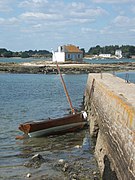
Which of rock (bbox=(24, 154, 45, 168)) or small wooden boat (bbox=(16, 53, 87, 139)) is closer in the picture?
rock (bbox=(24, 154, 45, 168))

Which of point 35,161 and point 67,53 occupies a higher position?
point 67,53

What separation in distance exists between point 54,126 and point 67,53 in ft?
288

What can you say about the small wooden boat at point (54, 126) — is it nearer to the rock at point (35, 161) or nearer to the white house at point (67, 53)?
the rock at point (35, 161)

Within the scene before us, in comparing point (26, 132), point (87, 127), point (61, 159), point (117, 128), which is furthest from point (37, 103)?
point (117, 128)

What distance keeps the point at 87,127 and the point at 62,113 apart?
20.5 ft

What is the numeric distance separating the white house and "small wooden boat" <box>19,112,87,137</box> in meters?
85.3

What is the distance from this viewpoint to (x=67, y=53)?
106688 millimetres

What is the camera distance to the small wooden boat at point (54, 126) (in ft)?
63.1

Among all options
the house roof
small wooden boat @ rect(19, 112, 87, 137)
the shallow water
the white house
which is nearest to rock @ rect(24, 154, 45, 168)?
the shallow water

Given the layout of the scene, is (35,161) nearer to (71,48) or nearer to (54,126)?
(54,126)

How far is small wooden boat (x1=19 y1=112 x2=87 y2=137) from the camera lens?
1922cm

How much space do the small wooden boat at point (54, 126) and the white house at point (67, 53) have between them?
280ft

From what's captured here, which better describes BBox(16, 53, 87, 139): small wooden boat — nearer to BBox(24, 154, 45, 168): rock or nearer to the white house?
BBox(24, 154, 45, 168): rock

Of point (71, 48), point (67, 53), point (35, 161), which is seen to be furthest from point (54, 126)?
point (71, 48)
